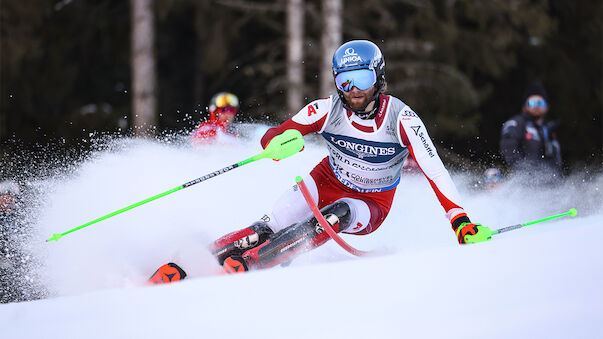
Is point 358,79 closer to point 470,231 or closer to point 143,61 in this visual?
point 470,231

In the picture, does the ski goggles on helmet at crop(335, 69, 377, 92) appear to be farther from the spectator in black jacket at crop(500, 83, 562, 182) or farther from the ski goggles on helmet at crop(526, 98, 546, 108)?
the ski goggles on helmet at crop(526, 98, 546, 108)

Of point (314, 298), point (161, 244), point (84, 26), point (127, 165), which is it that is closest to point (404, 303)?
point (314, 298)

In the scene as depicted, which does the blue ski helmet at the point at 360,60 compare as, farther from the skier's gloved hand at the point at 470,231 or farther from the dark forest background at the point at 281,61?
the dark forest background at the point at 281,61

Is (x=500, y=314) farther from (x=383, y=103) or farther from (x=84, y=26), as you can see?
(x=84, y=26)

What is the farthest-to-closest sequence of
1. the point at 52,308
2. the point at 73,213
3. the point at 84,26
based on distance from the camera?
the point at 84,26
the point at 73,213
the point at 52,308

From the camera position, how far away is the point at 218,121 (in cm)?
715

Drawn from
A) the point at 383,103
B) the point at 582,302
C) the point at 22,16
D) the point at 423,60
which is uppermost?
the point at 22,16

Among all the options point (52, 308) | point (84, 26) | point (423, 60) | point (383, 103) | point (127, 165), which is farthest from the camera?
point (84, 26)

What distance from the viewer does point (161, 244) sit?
4.55 m

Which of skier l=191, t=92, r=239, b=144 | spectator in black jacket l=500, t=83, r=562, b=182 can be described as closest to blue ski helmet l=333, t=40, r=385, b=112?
skier l=191, t=92, r=239, b=144

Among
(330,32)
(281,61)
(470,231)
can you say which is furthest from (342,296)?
(281,61)

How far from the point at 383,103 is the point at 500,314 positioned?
1.93 meters

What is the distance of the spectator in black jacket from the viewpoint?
723 cm

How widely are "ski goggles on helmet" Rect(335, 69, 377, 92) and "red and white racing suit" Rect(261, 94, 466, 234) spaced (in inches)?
8.3
